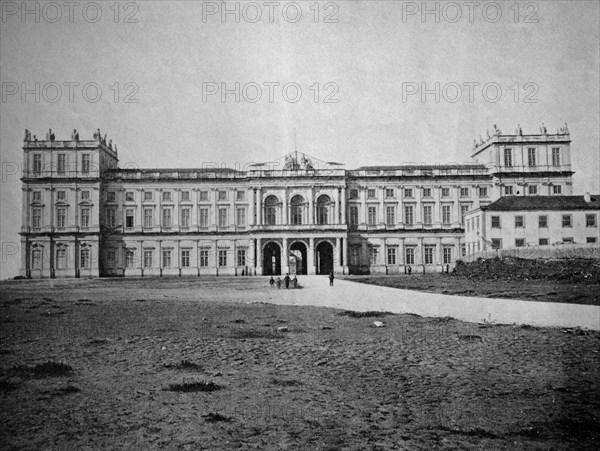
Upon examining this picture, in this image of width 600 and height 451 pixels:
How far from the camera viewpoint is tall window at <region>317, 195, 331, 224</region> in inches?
1799

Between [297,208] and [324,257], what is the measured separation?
6013 mm

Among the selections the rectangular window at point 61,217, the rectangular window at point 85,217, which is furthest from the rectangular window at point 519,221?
the rectangular window at point 61,217

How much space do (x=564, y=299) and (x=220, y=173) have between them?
3774cm

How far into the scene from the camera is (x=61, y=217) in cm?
4303

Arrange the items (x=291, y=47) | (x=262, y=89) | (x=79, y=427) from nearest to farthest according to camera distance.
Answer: (x=79, y=427)
(x=291, y=47)
(x=262, y=89)

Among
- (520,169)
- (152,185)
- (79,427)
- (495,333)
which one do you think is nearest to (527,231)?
(520,169)

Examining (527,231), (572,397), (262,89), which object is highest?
(262,89)

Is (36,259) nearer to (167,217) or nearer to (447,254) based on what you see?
(167,217)

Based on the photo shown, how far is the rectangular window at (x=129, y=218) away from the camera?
45969 mm

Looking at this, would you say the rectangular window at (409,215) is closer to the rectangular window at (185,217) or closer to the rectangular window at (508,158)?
the rectangular window at (508,158)

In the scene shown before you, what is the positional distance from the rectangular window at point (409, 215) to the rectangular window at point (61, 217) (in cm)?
2985

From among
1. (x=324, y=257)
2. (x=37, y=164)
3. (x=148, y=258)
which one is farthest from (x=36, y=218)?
(x=324, y=257)

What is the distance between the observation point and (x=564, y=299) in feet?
42.0

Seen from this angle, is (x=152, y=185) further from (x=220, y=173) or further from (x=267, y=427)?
(x=267, y=427)
